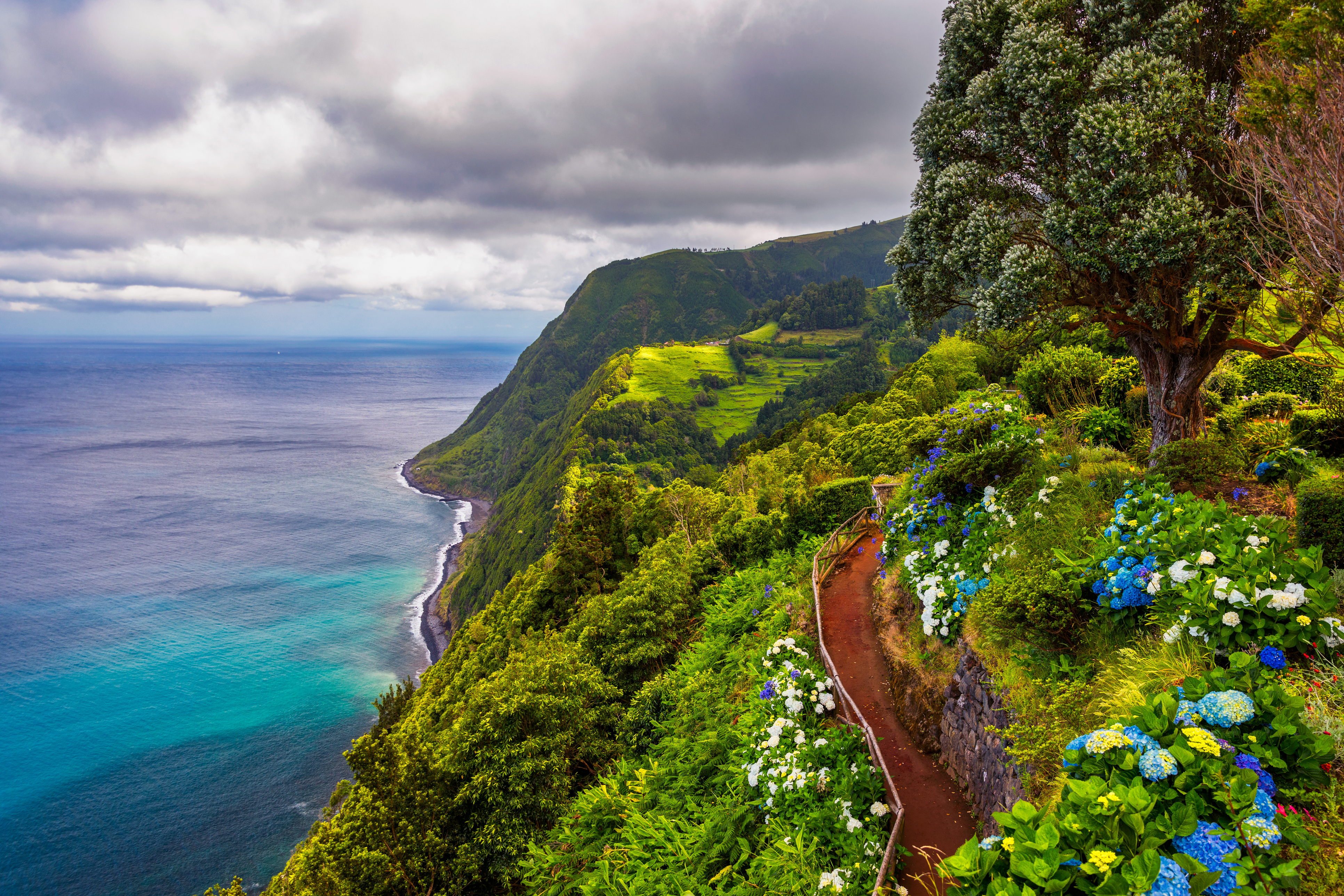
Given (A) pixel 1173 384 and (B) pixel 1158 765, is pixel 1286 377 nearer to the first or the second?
(A) pixel 1173 384

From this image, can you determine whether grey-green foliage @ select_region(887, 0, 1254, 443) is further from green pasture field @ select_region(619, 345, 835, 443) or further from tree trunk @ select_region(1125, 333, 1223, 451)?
green pasture field @ select_region(619, 345, 835, 443)

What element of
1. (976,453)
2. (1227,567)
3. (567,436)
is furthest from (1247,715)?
(567,436)

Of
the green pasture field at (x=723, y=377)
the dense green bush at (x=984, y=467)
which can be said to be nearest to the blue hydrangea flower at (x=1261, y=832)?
the dense green bush at (x=984, y=467)

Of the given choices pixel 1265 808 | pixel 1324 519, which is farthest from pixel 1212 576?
pixel 1265 808

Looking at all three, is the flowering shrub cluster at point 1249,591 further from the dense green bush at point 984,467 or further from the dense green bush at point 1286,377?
the dense green bush at point 1286,377

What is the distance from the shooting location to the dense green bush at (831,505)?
20250 mm

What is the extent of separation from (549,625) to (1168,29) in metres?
31.1

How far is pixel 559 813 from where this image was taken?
17.1m

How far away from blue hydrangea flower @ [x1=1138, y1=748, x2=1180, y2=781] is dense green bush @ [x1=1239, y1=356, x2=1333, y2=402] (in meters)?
12.8

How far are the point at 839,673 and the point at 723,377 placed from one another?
171 meters

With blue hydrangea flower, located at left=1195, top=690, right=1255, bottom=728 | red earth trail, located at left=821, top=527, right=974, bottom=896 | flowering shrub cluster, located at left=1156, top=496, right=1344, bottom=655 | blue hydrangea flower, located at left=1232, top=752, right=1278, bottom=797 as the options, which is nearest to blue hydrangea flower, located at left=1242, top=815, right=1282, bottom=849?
blue hydrangea flower, located at left=1232, top=752, right=1278, bottom=797

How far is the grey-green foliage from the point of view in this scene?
8.94m

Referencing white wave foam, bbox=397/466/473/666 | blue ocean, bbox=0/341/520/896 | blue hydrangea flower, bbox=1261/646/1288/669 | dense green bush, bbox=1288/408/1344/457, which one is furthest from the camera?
white wave foam, bbox=397/466/473/666

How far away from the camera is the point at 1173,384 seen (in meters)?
10.8
